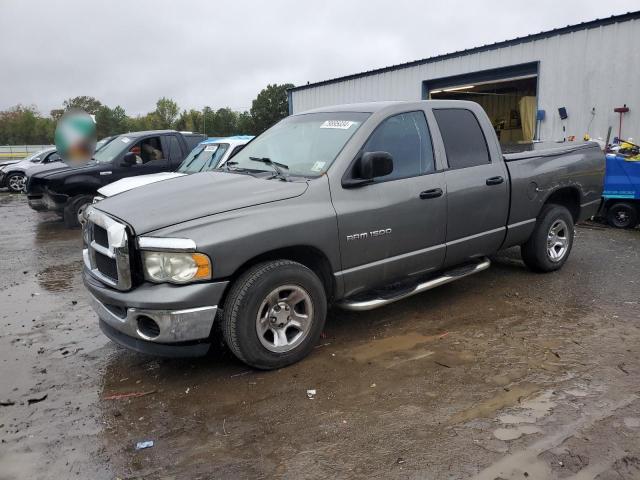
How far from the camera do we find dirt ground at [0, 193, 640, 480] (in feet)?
8.96

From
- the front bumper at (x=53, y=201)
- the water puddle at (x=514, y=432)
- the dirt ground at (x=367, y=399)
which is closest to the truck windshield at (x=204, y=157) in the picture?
the front bumper at (x=53, y=201)

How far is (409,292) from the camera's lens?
4.27m

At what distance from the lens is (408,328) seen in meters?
4.53

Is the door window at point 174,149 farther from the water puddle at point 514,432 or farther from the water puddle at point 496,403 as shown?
the water puddle at point 514,432

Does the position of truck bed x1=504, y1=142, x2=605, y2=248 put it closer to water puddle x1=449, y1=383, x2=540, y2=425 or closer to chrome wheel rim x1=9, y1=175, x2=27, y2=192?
water puddle x1=449, y1=383, x2=540, y2=425

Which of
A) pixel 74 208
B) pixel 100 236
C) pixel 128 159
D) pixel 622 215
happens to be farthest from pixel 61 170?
pixel 622 215

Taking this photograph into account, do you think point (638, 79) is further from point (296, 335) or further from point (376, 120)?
point (296, 335)

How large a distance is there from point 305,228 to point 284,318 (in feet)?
2.20

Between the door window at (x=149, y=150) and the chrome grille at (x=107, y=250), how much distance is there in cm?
662

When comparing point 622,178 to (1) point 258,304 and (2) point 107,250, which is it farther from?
(2) point 107,250

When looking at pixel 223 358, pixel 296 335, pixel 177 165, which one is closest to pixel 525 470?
pixel 296 335

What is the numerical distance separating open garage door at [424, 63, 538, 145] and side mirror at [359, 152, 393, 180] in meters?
8.21

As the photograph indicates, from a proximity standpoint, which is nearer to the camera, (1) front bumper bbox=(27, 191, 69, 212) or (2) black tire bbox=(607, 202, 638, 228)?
(2) black tire bbox=(607, 202, 638, 228)

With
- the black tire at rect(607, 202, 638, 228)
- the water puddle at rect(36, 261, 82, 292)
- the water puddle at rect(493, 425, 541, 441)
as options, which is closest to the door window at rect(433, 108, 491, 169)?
the water puddle at rect(493, 425, 541, 441)
